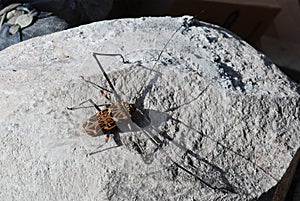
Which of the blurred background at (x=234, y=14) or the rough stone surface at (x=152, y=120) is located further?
the blurred background at (x=234, y=14)

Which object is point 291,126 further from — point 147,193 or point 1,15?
point 1,15

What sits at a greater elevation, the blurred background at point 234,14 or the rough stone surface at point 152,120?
the rough stone surface at point 152,120

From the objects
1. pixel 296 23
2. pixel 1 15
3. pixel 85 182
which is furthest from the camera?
pixel 296 23

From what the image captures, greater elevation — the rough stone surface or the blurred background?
the rough stone surface

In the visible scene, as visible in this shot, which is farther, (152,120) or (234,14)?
(234,14)

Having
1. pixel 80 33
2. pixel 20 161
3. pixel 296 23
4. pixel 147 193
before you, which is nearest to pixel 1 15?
pixel 80 33
